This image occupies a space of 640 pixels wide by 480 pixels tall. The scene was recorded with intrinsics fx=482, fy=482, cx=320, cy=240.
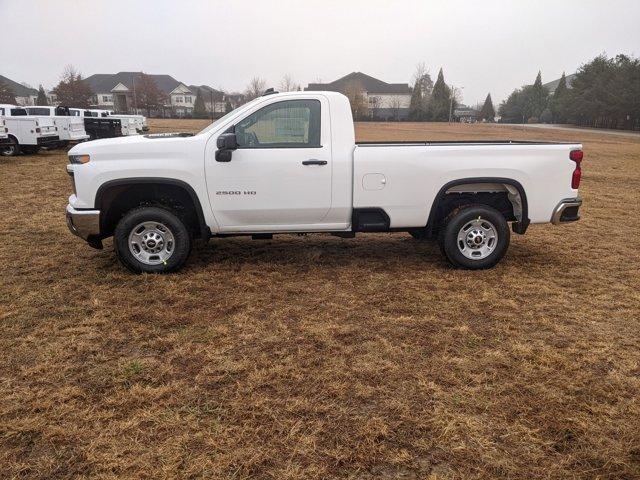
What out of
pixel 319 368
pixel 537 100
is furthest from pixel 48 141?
pixel 537 100

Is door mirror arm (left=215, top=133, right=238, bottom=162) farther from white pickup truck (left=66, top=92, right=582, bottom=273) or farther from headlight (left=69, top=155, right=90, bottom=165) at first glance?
headlight (left=69, top=155, right=90, bottom=165)

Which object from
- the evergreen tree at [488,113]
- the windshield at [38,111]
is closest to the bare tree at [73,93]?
the windshield at [38,111]

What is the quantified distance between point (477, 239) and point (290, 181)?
2253 millimetres

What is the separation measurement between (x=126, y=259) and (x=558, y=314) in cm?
439

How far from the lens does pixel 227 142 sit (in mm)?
4871

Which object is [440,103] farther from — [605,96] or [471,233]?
[471,233]

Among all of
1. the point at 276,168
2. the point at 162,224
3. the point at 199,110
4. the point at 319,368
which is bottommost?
the point at 319,368

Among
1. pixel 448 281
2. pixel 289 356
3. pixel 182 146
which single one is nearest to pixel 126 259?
pixel 182 146

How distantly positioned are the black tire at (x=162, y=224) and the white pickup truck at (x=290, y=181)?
13 millimetres

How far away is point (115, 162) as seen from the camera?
5.00 metres

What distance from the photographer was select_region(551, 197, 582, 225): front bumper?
5.38m

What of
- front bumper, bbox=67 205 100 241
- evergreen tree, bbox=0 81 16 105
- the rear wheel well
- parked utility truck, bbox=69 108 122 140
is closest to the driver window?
the rear wheel well

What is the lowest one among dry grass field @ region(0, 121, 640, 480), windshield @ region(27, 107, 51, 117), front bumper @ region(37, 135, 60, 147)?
dry grass field @ region(0, 121, 640, 480)

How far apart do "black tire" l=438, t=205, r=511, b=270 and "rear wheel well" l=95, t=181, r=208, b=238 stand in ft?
8.94
